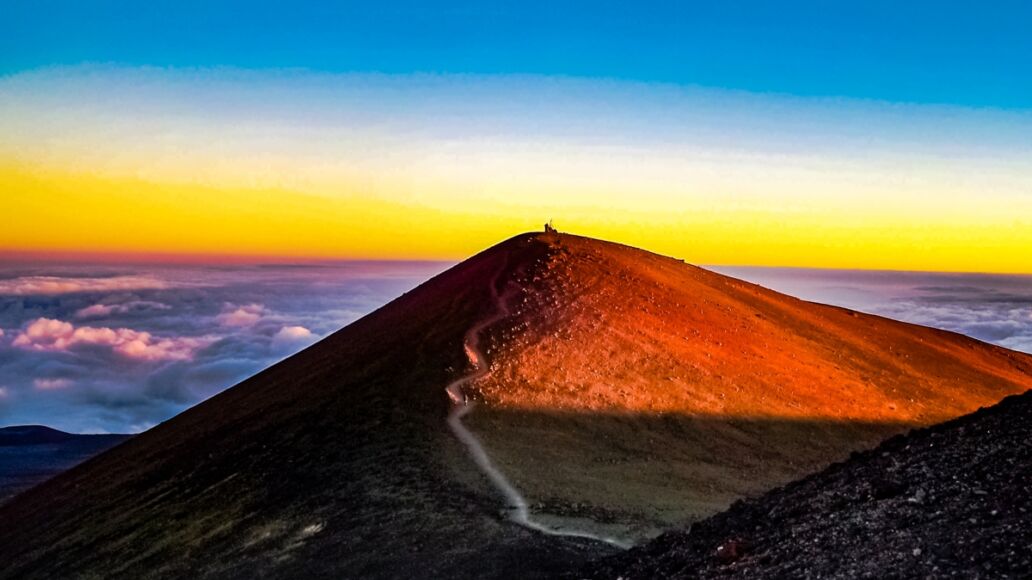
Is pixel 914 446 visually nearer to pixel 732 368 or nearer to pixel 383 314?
pixel 732 368

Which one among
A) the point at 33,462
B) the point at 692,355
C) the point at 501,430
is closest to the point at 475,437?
the point at 501,430

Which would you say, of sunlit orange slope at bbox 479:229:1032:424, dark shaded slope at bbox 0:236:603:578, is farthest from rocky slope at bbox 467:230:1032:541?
dark shaded slope at bbox 0:236:603:578

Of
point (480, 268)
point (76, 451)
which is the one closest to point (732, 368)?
point (480, 268)

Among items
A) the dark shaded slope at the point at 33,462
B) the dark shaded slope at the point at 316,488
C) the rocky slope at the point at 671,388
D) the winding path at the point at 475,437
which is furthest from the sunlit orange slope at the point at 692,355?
the dark shaded slope at the point at 33,462

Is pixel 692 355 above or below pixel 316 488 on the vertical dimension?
above

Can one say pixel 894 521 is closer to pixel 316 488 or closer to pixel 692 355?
pixel 316 488

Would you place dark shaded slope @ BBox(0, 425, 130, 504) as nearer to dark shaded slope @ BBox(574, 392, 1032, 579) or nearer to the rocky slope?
the rocky slope
